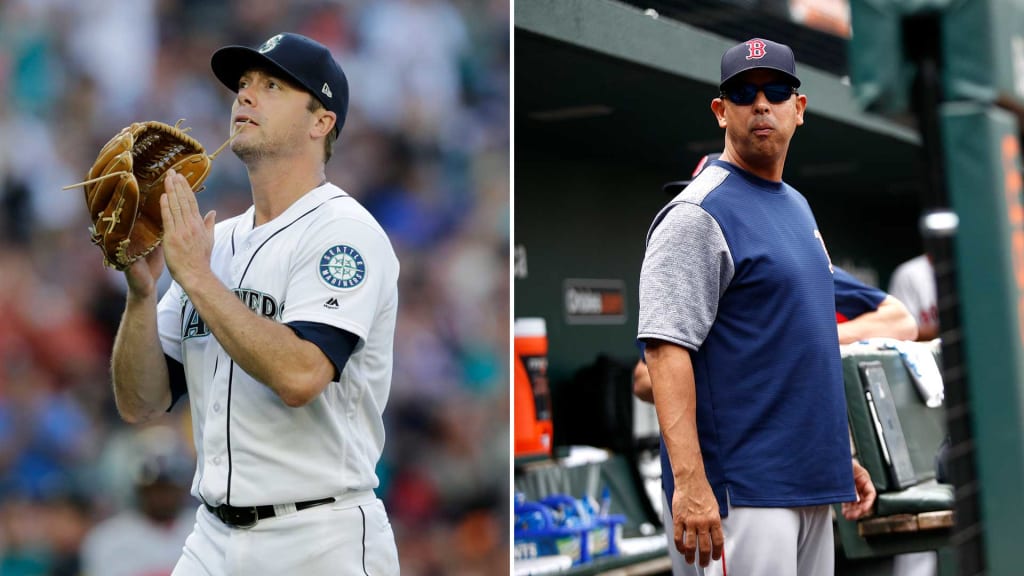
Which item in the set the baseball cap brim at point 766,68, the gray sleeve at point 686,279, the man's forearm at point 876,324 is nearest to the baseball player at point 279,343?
the gray sleeve at point 686,279

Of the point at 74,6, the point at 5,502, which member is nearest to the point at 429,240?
the point at 74,6

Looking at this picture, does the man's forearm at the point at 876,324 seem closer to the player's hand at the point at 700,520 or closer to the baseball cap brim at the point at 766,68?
the baseball cap brim at the point at 766,68

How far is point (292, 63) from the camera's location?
2.28 meters

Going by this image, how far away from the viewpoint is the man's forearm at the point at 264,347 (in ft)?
6.53

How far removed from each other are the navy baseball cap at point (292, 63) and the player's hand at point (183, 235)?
284 millimetres

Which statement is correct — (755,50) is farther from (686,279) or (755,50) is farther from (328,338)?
(328,338)

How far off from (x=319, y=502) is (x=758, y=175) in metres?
1.20

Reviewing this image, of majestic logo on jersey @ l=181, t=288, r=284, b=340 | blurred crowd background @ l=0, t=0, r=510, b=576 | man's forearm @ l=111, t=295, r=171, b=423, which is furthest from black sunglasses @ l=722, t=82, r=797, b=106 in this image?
blurred crowd background @ l=0, t=0, r=510, b=576

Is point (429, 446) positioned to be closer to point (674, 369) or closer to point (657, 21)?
point (657, 21)

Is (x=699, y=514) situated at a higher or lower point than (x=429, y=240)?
lower

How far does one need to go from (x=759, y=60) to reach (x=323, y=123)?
97cm

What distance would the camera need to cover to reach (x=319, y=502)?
214 cm

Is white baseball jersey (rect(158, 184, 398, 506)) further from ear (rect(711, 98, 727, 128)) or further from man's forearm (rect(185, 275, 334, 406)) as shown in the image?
ear (rect(711, 98, 727, 128))

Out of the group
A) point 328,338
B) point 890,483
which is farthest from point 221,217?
point 890,483
